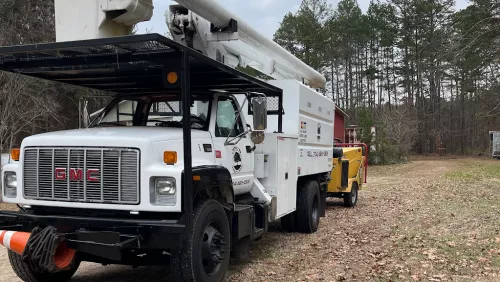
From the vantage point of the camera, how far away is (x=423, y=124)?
171 ft

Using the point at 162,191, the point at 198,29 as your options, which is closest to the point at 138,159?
the point at 162,191

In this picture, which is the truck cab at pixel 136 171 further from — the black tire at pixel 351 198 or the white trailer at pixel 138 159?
the black tire at pixel 351 198

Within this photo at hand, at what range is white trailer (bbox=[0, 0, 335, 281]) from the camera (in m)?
4.73

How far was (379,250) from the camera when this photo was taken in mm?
8055

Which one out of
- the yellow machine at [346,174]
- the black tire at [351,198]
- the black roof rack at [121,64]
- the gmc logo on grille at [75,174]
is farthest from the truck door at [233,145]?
the black tire at [351,198]

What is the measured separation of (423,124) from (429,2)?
14.4m

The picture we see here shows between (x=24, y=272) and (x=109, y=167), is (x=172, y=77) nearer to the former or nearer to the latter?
(x=109, y=167)

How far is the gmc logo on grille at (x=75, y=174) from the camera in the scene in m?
4.95

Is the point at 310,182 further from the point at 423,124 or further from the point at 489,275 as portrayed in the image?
the point at 423,124

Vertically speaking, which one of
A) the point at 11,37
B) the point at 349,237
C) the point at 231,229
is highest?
the point at 11,37

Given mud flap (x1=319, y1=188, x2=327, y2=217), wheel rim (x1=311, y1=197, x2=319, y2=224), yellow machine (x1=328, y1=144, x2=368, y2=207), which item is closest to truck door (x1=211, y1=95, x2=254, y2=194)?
wheel rim (x1=311, y1=197, x2=319, y2=224)

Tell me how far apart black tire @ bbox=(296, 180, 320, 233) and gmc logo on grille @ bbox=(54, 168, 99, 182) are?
5226 mm

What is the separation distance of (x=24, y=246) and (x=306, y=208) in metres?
5.76

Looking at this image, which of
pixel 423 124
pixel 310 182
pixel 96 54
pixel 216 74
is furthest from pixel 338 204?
pixel 423 124
